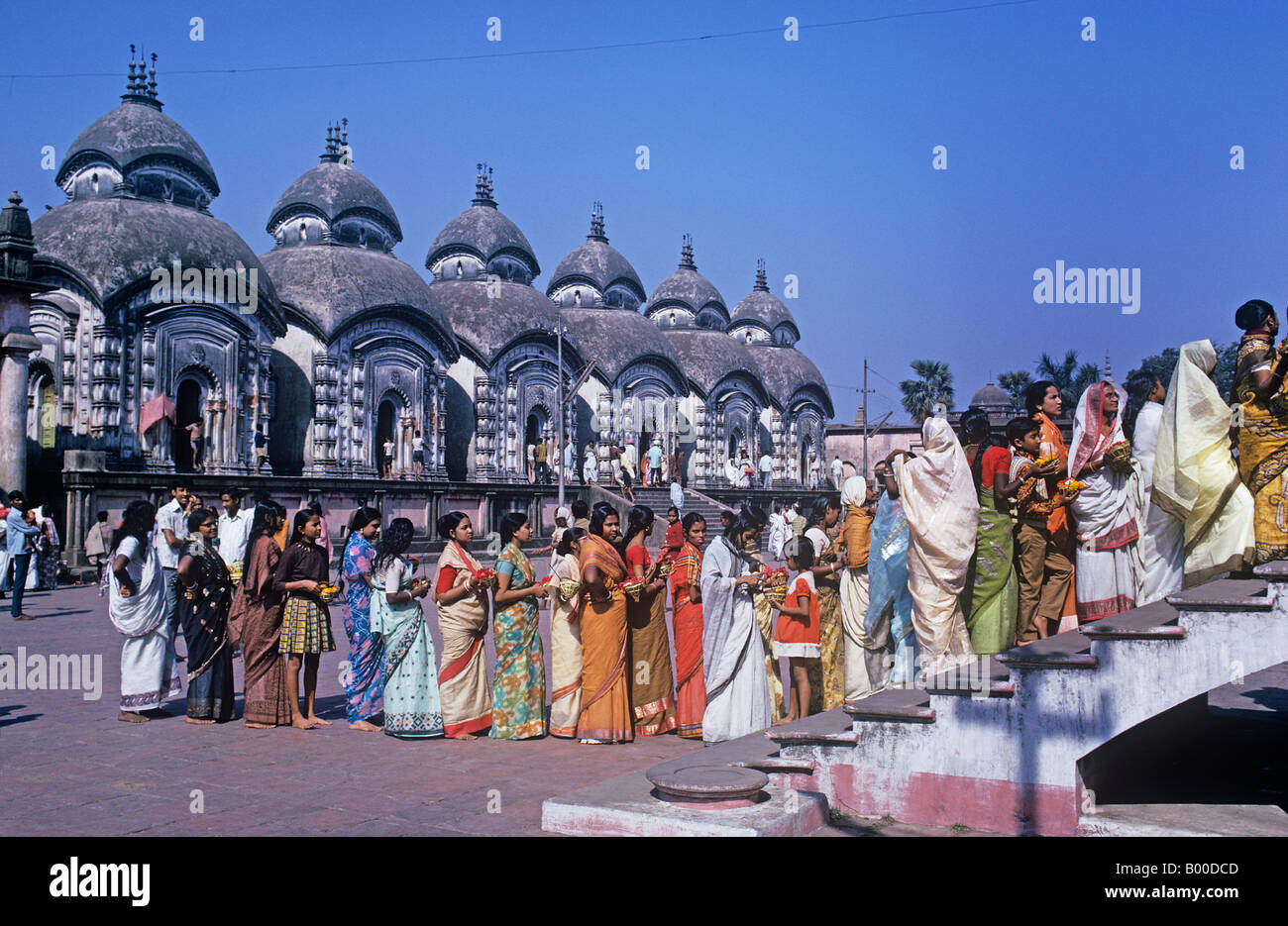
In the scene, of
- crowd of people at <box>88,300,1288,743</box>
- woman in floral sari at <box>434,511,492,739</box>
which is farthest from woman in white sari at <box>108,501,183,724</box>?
woman in floral sari at <box>434,511,492,739</box>

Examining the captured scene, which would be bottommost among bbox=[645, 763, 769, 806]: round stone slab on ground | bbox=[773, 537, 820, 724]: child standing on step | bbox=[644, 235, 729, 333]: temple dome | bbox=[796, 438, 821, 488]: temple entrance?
bbox=[645, 763, 769, 806]: round stone slab on ground

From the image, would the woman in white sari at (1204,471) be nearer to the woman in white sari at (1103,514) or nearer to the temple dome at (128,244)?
the woman in white sari at (1103,514)

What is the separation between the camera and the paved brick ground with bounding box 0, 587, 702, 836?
18.2 feet

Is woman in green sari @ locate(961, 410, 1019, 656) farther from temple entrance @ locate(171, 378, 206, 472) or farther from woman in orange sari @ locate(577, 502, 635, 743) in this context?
temple entrance @ locate(171, 378, 206, 472)

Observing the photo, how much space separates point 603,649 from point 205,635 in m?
3.06

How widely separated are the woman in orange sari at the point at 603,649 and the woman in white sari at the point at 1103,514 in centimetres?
305

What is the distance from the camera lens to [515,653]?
788cm

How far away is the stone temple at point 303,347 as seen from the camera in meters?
22.5

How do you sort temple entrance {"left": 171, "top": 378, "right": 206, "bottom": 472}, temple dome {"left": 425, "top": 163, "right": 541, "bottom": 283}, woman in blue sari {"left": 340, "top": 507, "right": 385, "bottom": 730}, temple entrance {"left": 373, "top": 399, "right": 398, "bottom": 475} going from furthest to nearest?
temple dome {"left": 425, "top": 163, "right": 541, "bottom": 283}
temple entrance {"left": 373, "top": 399, "right": 398, "bottom": 475}
temple entrance {"left": 171, "top": 378, "right": 206, "bottom": 472}
woman in blue sari {"left": 340, "top": 507, "right": 385, "bottom": 730}

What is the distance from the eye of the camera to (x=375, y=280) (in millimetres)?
29047

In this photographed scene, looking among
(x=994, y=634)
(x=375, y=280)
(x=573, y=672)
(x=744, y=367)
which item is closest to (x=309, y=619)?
(x=573, y=672)

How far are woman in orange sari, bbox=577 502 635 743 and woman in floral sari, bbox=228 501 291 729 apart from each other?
7.48ft

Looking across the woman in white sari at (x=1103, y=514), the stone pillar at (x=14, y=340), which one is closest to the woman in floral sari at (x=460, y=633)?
the woman in white sari at (x=1103, y=514)

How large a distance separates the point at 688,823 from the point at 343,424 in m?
24.2
